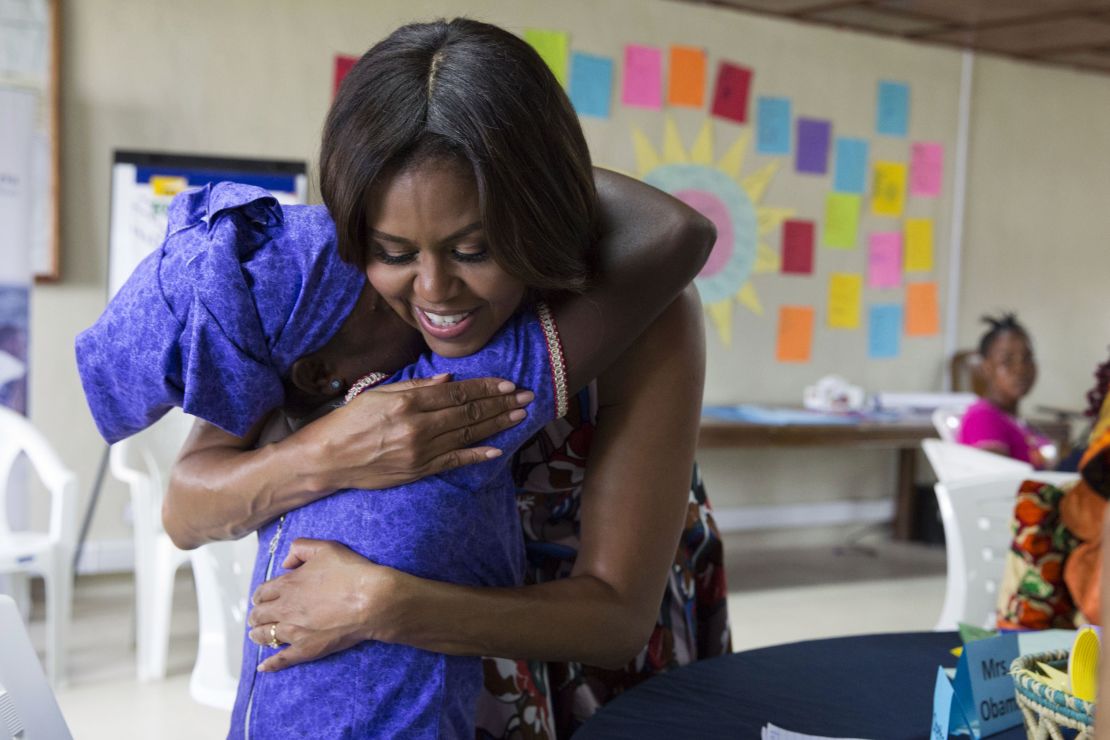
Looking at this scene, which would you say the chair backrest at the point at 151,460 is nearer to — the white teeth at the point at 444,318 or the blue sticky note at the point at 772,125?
the white teeth at the point at 444,318

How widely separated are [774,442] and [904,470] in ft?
4.85

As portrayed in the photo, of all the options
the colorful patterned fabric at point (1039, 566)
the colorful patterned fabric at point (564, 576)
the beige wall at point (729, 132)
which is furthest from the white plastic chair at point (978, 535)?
the beige wall at point (729, 132)

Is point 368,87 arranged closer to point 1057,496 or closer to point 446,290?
point 446,290

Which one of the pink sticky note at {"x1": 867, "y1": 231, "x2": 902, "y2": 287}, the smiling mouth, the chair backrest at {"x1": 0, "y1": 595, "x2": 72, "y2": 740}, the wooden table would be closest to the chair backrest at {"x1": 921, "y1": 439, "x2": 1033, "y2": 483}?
the wooden table

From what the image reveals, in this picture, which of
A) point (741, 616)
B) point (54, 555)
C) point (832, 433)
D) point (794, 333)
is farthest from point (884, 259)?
point (54, 555)

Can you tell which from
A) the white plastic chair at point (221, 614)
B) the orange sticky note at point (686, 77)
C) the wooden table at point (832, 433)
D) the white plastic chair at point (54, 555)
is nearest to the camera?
the white plastic chair at point (221, 614)

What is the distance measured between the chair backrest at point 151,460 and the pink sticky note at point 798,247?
10.9 ft

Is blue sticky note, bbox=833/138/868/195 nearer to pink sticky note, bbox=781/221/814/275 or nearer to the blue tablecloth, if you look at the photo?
pink sticky note, bbox=781/221/814/275

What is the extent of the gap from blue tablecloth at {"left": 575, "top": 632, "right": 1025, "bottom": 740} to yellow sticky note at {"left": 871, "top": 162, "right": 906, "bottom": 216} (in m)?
4.90

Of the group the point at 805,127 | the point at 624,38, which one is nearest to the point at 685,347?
the point at 624,38

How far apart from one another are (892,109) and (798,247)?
0.95 m

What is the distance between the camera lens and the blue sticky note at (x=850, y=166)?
20.3 ft

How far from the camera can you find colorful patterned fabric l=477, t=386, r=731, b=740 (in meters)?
1.43

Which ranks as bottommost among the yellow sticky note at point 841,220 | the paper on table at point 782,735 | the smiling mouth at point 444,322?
the paper on table at point 782,735
